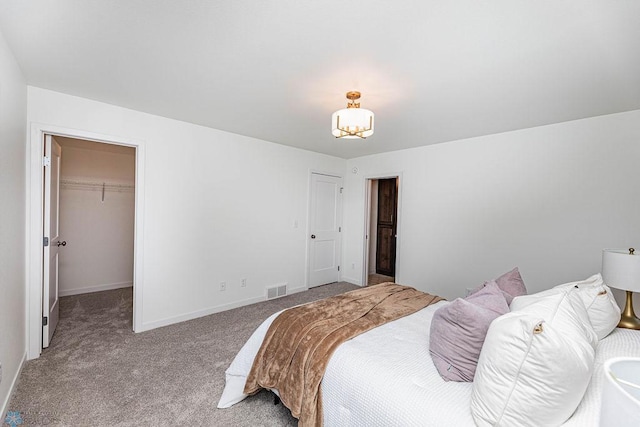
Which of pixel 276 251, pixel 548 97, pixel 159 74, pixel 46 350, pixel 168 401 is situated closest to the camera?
pixel 168 401

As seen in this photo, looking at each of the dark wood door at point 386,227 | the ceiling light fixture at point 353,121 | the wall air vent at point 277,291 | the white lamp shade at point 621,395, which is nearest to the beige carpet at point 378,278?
the dark wood door at point 386,227

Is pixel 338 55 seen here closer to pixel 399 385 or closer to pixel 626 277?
pixel 399 385

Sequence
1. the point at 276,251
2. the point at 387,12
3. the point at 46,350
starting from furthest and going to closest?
the point at 276,251, the point at 46,350, the point at 387,12

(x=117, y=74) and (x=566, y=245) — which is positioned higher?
(x=117, y=74)

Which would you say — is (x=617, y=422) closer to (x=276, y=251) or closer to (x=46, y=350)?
(x=46, y=350)

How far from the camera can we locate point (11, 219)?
1979 millimetres

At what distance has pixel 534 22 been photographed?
152cm

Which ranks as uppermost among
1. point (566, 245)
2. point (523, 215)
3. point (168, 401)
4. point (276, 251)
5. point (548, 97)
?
point (548, 97)

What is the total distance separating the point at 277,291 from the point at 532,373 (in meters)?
3.64

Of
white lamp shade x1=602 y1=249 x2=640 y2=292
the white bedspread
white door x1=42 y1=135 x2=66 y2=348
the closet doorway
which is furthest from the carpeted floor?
white lamp shade x1=602 y1=249 x2=640 y2=292

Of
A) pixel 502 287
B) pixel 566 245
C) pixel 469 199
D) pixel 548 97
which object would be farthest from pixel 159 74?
pixel 566 245

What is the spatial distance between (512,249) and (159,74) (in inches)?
158

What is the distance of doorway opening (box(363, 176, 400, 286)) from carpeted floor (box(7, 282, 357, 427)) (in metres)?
3.30

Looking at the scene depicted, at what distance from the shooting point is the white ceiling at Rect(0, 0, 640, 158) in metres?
1.47
